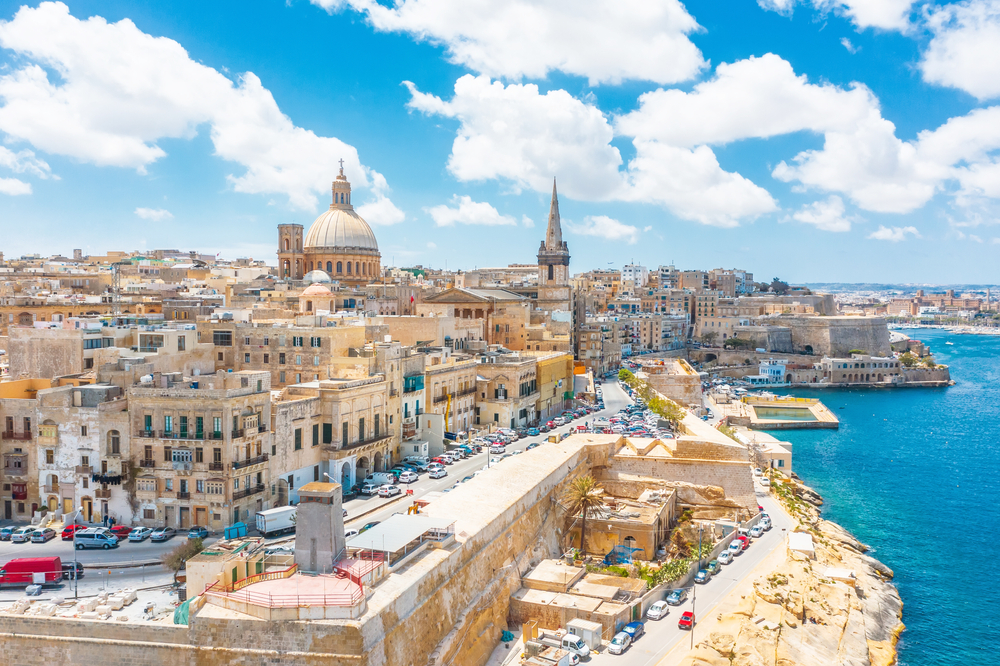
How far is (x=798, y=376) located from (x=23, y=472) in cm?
8253

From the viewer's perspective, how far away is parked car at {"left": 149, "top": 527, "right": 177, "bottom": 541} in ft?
76.7

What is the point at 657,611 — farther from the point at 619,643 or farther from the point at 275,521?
the point at 275,521

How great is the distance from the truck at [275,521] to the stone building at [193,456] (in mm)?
1098

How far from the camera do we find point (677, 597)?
2316 centimetres

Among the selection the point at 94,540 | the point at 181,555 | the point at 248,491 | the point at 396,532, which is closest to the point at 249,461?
the point at 248,491

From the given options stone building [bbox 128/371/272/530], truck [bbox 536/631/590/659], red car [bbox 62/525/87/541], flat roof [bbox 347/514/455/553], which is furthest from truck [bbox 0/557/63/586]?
truck [bbox 536/631/590/659]

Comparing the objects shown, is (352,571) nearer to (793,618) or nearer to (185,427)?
(185,427)

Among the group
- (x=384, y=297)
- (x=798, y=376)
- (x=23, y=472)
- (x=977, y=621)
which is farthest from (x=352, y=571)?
(x=798, y=376)

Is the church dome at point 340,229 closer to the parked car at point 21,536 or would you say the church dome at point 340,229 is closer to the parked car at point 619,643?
the parked car at point 21,536

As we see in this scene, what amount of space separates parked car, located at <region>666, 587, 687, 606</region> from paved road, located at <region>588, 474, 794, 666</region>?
14 centimetres

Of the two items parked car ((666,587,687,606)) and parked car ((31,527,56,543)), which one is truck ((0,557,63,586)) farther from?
parked car ((666,587,687,606))

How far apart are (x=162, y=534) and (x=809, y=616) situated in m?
18.7

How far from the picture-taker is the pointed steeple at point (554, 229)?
79.1 metres

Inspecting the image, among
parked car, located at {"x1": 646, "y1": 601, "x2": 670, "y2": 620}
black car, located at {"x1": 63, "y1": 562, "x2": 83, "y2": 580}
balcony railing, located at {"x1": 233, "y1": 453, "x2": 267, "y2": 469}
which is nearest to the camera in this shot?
black car, located at {"x1": 63, "y1": 562, "x2": 83, "y2": 580}
